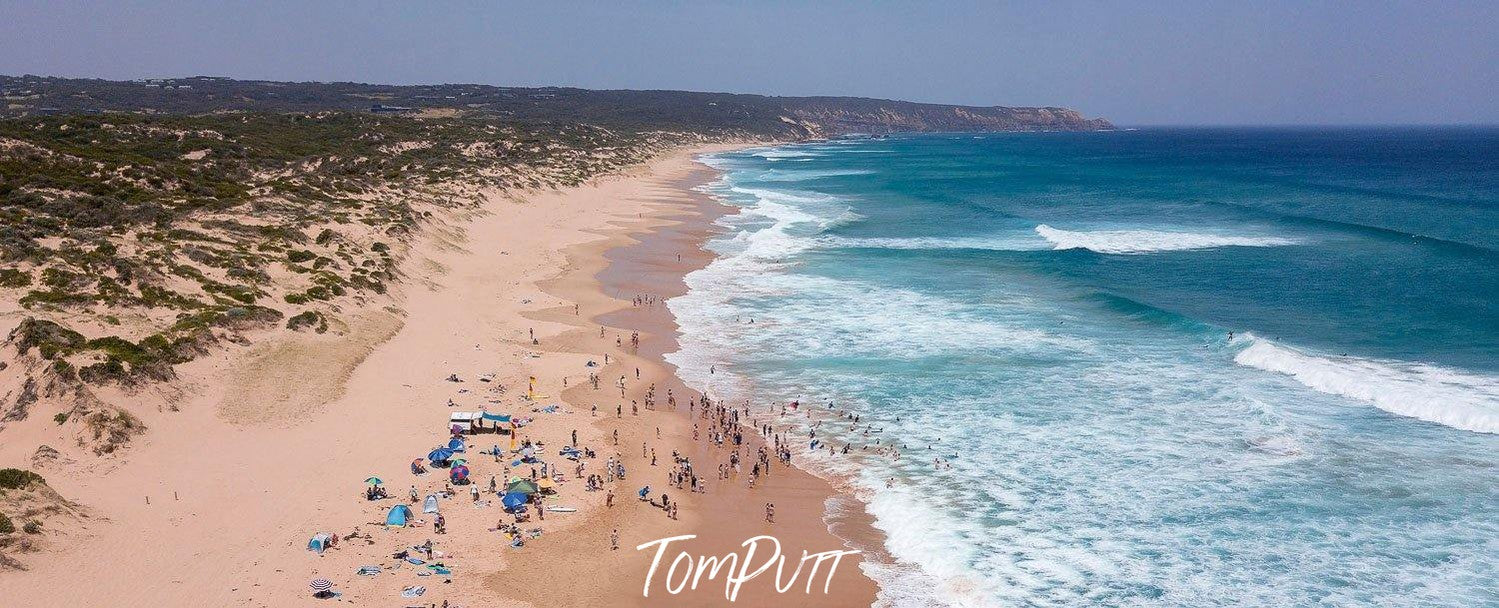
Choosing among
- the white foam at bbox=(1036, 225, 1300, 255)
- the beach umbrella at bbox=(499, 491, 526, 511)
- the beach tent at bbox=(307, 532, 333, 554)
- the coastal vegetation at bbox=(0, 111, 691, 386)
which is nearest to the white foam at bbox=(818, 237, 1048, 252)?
the white foam at bbox=(1036, 225, 1300, 255)

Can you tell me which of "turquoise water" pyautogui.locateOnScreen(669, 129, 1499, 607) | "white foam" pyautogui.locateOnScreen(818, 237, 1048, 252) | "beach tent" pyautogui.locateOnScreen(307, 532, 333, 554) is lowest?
"beach tent" pyautogui.locateOnScreen(307, 532, 333, 554)

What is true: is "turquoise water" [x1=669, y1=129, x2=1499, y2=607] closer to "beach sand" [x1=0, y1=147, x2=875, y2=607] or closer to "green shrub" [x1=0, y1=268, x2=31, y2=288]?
"beach sand" [x1=0, y1=147, x2=875, y2=607]

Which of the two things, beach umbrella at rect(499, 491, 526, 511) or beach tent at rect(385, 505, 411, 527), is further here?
beach umbrella at rect(499, 491, 526, 511)

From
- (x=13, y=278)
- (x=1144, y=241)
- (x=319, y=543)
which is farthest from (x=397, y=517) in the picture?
(x=1144, y=241)

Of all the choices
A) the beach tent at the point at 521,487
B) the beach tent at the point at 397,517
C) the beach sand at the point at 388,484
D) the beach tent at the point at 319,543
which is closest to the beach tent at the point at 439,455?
the beach sand at the point at 388,484

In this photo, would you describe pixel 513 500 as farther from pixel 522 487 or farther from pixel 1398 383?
pixel 1398 383

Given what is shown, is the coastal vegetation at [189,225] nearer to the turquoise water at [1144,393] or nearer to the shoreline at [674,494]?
the shoreline at [674,494]
